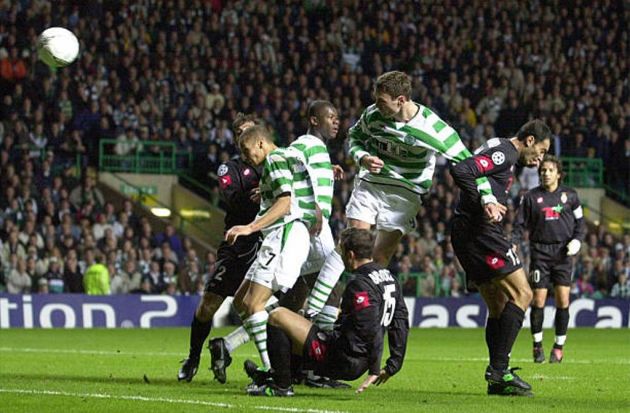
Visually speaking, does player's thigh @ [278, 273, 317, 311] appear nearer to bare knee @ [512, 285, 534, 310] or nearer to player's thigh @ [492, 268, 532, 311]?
player's thigh @ [492, 268, 532, 311]

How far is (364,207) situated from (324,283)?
1.08 metres

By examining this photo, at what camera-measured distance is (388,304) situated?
30.6 feet

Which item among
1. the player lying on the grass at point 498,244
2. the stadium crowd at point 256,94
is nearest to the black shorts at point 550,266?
the player lying on the grass at point 498,244

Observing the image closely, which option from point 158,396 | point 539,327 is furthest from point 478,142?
point 158,396

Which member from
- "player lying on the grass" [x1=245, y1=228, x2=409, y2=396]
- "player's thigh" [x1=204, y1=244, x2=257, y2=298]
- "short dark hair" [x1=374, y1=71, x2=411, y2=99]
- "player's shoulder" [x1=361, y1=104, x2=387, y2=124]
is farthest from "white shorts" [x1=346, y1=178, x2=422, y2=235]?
"player lying on the grass" [x1=245, y1=228, x2=409, y2=396]

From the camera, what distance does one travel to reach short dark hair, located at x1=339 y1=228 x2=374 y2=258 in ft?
30.4

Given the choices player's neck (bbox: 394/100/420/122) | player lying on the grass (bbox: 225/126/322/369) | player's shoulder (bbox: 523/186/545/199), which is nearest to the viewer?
player lying on the grass (bbox: 225/126/322/369)

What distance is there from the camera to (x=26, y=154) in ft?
85.7

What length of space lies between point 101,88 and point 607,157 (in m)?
12.8

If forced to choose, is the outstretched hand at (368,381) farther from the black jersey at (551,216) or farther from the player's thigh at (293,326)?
the black jersey at (551,216)

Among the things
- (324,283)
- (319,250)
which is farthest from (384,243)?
(324,283)

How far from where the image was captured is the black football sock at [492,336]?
990cm

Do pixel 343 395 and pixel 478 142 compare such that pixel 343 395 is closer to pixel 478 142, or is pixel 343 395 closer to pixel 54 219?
pixel 54 219

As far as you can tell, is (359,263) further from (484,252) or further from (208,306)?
(208,306)
